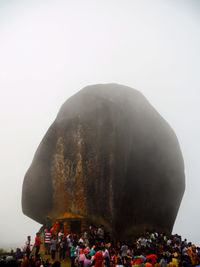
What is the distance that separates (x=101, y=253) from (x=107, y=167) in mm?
9843

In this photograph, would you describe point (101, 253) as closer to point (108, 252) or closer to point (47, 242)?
point (108, 252)

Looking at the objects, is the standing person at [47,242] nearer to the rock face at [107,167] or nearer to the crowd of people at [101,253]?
the crowd of people at [101,253]

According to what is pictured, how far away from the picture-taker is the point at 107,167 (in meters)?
17.5

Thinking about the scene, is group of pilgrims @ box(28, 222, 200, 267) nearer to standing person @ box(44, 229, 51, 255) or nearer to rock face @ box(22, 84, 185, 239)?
standing person @ box(44, 229, 51, 255)

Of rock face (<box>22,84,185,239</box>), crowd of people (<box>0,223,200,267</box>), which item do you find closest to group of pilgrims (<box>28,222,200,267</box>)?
crowd of people (<box>0,223,200,267</box>)

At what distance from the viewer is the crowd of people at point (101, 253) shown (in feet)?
25.6

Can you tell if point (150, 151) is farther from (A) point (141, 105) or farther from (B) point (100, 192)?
(B) point (100, 192)

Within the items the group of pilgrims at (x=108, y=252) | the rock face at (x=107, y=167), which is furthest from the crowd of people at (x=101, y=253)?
the rock face at (x=107, y=167)

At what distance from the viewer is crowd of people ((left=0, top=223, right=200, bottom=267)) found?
7.80 m

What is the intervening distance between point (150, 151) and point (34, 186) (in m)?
9.89

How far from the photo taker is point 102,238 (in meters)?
14.0

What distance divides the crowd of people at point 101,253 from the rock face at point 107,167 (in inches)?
83.4

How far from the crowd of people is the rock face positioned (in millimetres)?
2118

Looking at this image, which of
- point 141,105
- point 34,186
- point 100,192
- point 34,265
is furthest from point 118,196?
point 34,265
